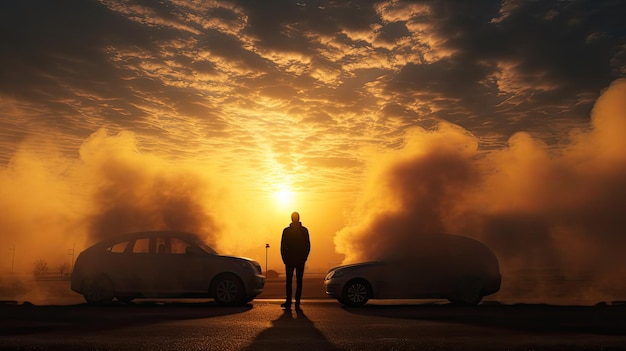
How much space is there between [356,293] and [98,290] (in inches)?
240

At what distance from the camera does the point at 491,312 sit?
12539mm

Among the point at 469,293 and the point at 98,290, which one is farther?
the point at 469,293

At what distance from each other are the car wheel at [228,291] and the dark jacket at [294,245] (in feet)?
4.68

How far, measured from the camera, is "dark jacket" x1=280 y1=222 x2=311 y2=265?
14.1 m

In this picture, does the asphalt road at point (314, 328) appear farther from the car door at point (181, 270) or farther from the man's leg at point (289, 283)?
the car door at point (181, 270)

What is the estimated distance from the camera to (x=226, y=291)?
14.6 metres

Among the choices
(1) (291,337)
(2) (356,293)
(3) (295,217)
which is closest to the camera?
(1) (291,337)

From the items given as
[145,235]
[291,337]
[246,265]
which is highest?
[145,235]

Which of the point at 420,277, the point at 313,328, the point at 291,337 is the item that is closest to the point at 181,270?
the point at 420,277

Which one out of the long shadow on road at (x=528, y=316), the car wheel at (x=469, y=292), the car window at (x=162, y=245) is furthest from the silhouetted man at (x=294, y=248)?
the car wheel at (x=469, y=292)

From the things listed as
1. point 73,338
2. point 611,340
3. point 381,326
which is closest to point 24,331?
point 73,338

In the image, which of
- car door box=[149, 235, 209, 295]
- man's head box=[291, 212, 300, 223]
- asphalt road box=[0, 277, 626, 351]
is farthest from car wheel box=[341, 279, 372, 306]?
car door box=[149, 235, 209, 295]

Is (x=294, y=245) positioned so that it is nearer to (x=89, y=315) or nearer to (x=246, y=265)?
(x=246, y=265)

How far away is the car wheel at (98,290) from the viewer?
1459cm
